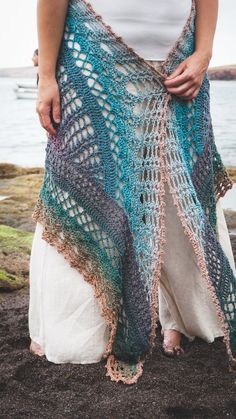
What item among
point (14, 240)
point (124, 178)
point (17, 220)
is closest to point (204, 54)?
point (124, 178)

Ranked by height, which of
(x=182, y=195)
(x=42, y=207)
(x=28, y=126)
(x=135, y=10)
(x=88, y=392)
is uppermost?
(x=135, y=10)

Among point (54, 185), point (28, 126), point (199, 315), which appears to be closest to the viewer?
point (54, 185)

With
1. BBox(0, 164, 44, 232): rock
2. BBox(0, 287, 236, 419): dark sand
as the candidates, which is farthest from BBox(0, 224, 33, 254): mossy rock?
BBox(0, 287, 236, 419): dark sand

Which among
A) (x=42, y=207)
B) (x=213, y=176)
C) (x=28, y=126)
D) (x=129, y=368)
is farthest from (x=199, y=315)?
(x=28, y=126)

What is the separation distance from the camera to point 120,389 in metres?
1.74

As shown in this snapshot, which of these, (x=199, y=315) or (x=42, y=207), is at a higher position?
(x=42, y=207)

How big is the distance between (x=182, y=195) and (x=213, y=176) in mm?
214

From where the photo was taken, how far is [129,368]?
5.97 ft

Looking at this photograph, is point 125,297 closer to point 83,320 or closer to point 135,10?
point 83,320

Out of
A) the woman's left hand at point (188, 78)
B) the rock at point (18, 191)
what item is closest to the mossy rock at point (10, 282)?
the rock at point (18, 191)

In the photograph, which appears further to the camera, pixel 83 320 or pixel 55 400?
pixel 83 320

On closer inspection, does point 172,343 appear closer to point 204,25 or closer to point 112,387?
point 112,387

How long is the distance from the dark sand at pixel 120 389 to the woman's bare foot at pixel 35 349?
18 millimetres

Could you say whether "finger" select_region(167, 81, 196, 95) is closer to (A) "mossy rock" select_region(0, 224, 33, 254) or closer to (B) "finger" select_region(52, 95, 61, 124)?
(B) "finger" select_region(52, 95, 61, 124)
